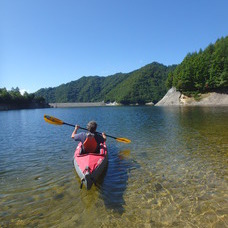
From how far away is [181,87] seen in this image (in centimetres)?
8519

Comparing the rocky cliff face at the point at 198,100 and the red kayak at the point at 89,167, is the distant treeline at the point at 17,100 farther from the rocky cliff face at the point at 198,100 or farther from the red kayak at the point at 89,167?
the red kayak at the point at 89,167

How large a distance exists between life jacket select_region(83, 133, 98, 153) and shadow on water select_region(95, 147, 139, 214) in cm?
143

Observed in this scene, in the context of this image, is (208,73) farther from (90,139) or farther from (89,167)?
(89,167)

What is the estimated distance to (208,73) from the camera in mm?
77312

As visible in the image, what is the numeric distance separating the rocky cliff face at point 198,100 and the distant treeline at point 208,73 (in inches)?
141

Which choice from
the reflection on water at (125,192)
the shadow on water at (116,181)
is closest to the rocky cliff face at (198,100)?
the reflection on water at (125,192)

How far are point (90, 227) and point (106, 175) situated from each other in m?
3.60

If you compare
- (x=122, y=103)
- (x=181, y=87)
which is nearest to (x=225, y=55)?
(x=181, y=87)

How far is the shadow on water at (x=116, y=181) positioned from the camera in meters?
6.04

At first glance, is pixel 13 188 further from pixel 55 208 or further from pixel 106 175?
pixel 106 175

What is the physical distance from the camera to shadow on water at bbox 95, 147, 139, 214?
604 centimetres

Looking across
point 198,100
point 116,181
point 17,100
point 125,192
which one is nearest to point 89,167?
point 116,181

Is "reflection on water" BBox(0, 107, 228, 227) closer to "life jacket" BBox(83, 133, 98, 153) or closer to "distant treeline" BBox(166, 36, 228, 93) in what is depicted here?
"life jacket" BBox(83, 133, 98, 153)

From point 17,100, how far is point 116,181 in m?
161
